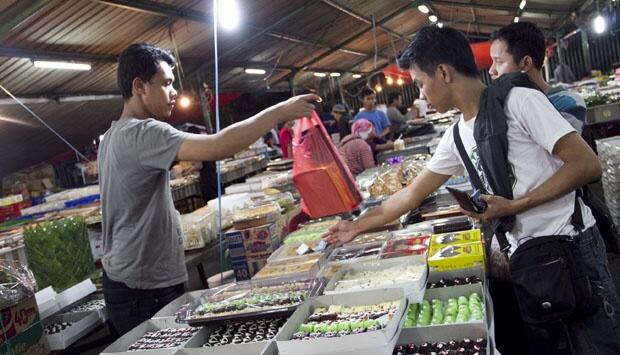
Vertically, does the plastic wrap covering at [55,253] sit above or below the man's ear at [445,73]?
below

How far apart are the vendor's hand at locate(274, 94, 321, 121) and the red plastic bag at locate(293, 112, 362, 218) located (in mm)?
945

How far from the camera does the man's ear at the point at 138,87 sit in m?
2.47

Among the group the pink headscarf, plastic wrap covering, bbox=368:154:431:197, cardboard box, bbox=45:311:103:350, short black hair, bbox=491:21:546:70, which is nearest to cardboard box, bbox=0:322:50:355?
cardboard box, bbox=45:311:103:350

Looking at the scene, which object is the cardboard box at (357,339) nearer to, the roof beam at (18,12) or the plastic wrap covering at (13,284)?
the plastic wrap covering at (13,284)

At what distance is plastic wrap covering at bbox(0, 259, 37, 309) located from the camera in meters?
2.73

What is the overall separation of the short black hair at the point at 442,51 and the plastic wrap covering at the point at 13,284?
89.0 inches

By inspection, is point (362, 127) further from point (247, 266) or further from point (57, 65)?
point (57, 65)

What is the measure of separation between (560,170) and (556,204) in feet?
0.56

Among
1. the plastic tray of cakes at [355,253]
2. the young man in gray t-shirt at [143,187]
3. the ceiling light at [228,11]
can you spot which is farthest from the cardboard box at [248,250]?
the ceiling light at [228,11]

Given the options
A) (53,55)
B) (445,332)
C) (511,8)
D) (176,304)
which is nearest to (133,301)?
(176,304)

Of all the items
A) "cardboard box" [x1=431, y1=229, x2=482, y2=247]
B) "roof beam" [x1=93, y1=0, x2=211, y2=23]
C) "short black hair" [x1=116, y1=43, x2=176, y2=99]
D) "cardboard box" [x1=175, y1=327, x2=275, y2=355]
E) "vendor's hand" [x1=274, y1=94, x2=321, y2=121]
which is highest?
"roof beam" [x1=93, y1=0, x2=211, y2=23]

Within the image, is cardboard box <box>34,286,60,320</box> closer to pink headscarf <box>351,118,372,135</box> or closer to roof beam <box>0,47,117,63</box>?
pink headscarf <box>351,118,372,135</box>

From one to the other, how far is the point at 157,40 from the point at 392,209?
27.0 feet

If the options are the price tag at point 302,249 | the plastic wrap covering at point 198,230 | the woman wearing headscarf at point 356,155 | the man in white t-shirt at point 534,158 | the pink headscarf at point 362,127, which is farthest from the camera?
the pink headscarf at point 362,127
